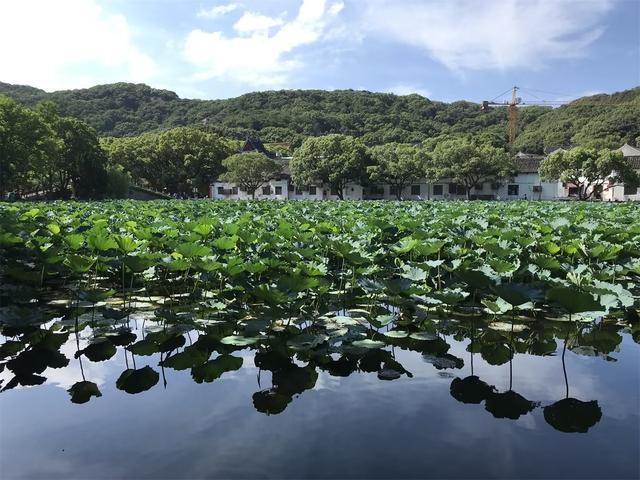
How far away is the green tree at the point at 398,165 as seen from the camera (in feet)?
143

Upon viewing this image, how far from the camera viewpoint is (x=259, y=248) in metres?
5.73

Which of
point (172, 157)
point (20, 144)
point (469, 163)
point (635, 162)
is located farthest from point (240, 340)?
point (635, 162)

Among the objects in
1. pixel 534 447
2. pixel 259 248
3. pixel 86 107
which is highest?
pixel 86 107

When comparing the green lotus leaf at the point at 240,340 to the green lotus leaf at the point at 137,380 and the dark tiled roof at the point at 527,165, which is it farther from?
the dark tiled roof at the point at 527,165

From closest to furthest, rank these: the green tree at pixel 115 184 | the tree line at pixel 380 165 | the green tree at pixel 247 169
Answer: the green tree at pixel 115 184
the tree line at pixel 380 165
the green tree at pixel 247 169

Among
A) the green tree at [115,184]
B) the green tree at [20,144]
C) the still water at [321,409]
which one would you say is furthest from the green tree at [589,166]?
the still water at [321,409]

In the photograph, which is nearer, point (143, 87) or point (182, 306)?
point (182, 306)

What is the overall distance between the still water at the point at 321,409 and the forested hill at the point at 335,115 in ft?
188

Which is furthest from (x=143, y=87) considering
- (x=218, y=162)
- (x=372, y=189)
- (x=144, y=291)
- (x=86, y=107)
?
(x=144, y=291)

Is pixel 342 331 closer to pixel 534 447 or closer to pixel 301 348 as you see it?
pixel 301 348

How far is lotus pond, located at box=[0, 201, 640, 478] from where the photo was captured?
2.43 meters

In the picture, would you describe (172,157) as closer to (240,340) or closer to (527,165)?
(527,165)

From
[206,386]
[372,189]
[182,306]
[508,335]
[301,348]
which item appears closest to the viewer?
[206,386]

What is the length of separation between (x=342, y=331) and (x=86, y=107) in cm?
7612
